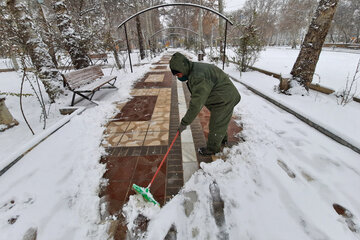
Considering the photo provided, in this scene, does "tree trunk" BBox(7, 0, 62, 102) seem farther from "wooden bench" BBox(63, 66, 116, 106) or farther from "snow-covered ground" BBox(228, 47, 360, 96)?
"snow-covered ground" BBox(228, 47, 360, 96)

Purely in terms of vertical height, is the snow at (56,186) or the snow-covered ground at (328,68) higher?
the snow-covered ground at (328,68)

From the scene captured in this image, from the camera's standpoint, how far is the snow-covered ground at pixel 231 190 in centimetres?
170

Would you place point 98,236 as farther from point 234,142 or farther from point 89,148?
point 234,142

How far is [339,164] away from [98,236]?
3208 mm

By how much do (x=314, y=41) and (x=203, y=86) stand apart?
4.70 metres

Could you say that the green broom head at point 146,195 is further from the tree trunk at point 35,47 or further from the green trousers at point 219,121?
the tree trunk at point 35,47

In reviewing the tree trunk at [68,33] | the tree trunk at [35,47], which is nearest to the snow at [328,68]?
the tree trunk at [35,47]

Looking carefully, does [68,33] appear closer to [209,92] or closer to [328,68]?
[209,92]

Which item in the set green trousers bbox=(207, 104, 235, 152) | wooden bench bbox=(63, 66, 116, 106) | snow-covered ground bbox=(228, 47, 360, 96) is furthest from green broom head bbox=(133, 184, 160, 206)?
snow-covered ground bbox=(228, 47, 360, 96)

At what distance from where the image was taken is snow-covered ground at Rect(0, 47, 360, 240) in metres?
1.70

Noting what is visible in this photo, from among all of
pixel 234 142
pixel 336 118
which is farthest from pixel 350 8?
pixel 234 142

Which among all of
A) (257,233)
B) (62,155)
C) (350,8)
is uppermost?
(350,8)

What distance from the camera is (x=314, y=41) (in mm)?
4691

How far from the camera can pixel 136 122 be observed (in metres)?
3.93
